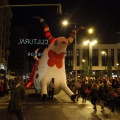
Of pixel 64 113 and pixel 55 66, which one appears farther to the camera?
pixel 55 66

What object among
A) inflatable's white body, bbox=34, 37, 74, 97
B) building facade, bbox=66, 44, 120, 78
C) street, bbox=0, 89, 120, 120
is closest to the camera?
street, bbox=0, 89, 120, 120

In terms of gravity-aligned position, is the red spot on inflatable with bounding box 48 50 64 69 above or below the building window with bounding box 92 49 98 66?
below

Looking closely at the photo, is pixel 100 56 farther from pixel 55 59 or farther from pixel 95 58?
pixel 55 59

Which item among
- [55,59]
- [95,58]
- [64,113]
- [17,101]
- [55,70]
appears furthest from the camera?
[95,58]

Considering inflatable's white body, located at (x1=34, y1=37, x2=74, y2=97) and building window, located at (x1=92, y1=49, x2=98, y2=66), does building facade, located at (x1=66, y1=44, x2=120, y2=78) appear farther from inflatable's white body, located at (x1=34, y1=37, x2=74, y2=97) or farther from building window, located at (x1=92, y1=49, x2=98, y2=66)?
inflatable's white body, located at (x1=34, y1=37, x2=74, y2=97)

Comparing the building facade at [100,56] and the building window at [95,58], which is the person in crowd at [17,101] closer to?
the building facade at [100,56]

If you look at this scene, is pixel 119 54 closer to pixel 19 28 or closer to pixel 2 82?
pixel 19 28

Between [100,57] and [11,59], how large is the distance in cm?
3225

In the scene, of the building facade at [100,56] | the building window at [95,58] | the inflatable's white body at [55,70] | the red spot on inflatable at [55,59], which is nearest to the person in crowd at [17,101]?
the inflatable's white body at [55,70]

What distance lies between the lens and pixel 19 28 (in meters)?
105

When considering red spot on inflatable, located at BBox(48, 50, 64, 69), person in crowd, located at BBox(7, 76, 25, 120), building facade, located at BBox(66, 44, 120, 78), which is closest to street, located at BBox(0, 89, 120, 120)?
person in crowd, located at BBox(7, 76, 25, 120)

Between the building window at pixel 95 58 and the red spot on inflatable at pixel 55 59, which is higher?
the building window at pixel 95 58

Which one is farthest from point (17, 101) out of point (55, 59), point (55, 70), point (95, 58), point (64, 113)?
point (95, 58)

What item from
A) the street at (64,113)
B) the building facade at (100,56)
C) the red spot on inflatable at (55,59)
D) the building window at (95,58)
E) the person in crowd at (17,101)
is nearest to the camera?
the person in crowd at (17,101)
